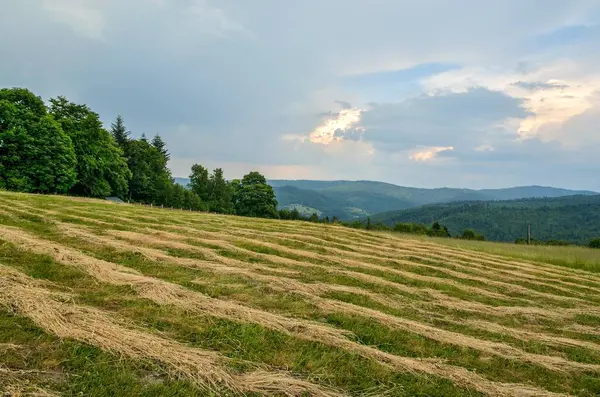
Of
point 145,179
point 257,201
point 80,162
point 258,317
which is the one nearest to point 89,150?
point 80,162

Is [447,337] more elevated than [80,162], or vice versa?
[80,162]

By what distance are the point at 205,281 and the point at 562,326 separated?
32.4 feet

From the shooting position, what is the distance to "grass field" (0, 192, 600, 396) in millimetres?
4477


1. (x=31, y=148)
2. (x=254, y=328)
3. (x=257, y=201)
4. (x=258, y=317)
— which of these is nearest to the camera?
(x=254, y=328)

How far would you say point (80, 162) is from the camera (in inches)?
2195

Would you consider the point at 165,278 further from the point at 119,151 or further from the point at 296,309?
the point at 119,151

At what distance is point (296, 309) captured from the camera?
24.7 feet

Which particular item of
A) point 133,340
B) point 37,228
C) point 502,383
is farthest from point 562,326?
point 37,228

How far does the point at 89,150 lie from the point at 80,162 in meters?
3.12

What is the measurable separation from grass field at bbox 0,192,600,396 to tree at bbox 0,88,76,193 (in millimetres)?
42667

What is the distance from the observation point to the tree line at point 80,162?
149ft

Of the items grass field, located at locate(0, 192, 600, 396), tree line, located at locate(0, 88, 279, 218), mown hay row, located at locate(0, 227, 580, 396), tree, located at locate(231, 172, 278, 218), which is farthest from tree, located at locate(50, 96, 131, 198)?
mown hay row, located at locate(0, 227, 580, 396)

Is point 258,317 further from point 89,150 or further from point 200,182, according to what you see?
point 200,182

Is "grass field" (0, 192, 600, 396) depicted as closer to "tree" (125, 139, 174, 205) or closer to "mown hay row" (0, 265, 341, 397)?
"mown hay row" (0, 265, 341, 397)
